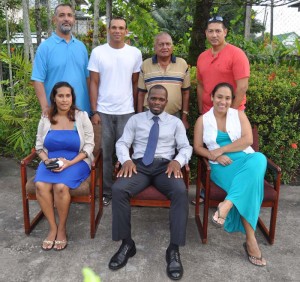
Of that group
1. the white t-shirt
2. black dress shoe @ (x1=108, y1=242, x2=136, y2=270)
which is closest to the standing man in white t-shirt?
the white t-shirt

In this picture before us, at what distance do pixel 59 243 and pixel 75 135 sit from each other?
1050 millimetres

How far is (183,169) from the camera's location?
3533 mm

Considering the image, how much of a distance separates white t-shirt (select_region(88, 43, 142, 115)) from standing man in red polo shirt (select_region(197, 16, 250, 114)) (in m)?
0.78

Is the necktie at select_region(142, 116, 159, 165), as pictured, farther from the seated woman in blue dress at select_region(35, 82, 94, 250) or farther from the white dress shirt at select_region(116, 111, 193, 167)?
the seated woman in blue dress at select_region(35, 82, 94, 250)

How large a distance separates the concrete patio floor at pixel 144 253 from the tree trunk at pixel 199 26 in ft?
10.5

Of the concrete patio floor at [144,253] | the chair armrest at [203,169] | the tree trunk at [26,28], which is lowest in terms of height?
the concrete patio floor at [144,253]

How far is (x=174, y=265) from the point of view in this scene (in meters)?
2.89

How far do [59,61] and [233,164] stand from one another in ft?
6.82

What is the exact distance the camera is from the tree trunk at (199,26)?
18.9 ft

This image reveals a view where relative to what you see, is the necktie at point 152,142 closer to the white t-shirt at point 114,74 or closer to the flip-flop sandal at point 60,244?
the white t-shirt at point 114,74

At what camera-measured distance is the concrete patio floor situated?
9.48 ft

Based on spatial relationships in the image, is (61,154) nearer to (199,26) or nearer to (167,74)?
(167,74)

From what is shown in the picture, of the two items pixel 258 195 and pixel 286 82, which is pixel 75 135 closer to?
pixel 258 195

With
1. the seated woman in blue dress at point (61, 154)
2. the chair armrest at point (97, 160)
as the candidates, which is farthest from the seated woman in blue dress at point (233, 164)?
the seated woman in blue dress at point (61, 154)
